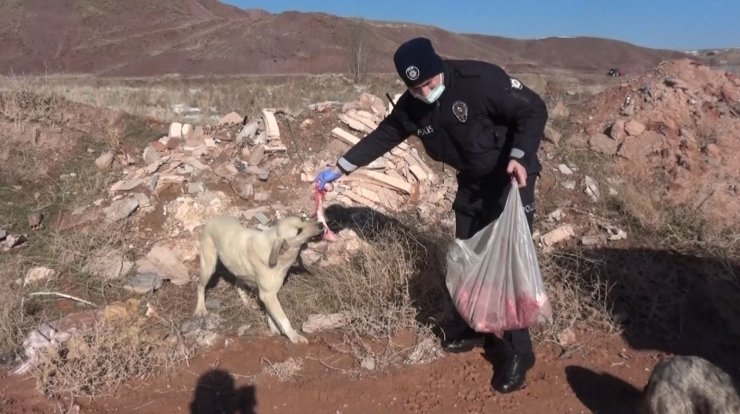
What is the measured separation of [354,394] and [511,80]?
7.43 ft

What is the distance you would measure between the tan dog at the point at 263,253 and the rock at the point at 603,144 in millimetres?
4795

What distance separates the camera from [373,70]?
2756 cm

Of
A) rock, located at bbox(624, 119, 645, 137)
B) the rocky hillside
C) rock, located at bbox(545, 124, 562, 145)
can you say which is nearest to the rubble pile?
rock, located at bbox(624, 119, 645, 137)

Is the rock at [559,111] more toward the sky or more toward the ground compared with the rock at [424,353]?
more toward the sky

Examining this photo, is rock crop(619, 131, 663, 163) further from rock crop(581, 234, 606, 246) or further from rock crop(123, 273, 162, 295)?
rock crop(123, 273, 162, 295)

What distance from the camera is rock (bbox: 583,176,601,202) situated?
6.41 meters

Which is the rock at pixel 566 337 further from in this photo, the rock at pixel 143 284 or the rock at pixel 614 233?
the rock at pixel 143 284

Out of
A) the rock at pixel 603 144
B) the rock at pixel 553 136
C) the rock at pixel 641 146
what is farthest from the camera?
the rock at pixel 553 136

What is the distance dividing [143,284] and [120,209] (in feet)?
4.46

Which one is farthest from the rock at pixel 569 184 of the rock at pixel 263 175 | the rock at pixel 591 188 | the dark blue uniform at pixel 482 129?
the rock at pixel 263 175

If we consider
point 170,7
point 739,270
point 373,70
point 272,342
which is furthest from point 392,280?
point 170,7

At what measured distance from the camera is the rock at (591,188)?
6.41m

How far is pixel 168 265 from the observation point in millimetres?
5543

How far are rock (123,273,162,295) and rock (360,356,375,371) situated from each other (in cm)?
237
